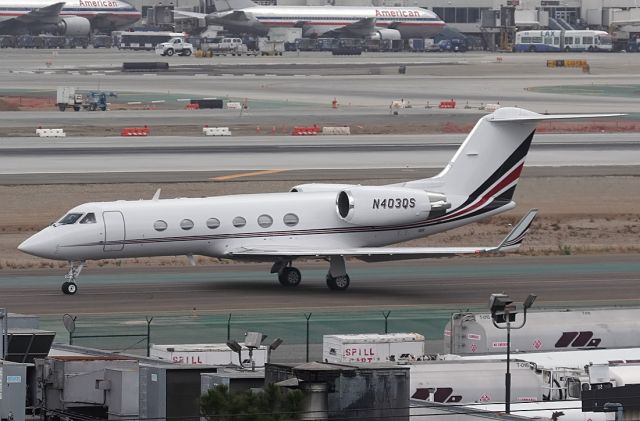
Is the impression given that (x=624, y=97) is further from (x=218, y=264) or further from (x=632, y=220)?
(x=218, y=264)

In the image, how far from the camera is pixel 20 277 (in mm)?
57625

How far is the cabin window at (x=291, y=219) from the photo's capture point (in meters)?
55.0

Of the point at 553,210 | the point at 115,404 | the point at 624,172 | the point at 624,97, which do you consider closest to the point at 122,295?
the point at 115,404

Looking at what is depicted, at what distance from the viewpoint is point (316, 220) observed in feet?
181

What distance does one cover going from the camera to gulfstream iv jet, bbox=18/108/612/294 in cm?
5266

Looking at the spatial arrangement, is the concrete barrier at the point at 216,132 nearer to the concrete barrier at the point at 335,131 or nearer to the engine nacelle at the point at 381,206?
the concrete barrier at the point at 335,131

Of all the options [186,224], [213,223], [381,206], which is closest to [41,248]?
[186,224]

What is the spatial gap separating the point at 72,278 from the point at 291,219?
801cm

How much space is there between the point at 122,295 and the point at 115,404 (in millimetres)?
22749

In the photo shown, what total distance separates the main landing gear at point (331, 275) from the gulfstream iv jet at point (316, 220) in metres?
0.04

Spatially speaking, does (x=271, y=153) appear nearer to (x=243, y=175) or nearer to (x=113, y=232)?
(x=243, y=175)

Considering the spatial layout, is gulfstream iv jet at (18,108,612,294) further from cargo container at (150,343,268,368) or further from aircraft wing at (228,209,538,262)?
cargo container at (150,343,268,368)

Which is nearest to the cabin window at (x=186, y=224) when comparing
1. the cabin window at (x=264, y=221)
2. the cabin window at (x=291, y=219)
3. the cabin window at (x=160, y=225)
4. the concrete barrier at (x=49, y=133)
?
the cabin window at (x=160, y=225)

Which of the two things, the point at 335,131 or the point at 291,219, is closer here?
the point at 291,219
